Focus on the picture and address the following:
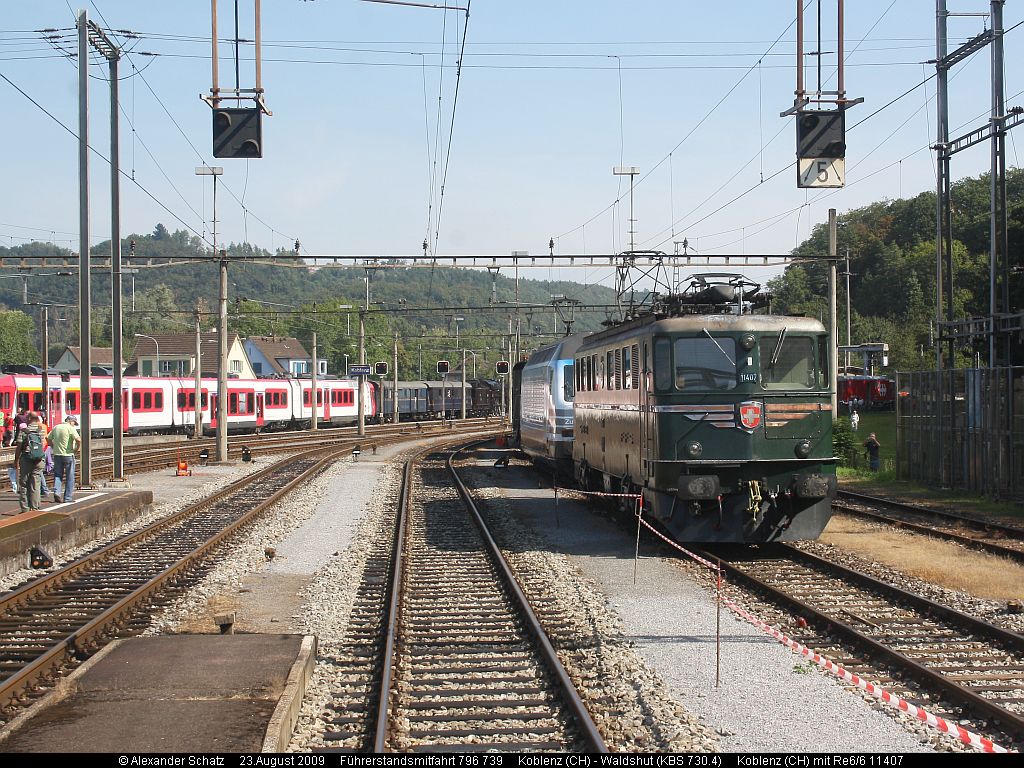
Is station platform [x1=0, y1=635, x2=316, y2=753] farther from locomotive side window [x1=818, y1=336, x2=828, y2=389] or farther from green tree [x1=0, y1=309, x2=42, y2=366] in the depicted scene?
green tree [x1=0, y1=309, x2=42, y2=366]

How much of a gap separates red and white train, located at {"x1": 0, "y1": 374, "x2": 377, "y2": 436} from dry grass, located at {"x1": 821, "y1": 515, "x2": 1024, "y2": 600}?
22552mm

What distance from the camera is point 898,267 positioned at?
94438mm

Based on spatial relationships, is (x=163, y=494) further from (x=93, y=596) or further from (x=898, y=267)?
(x=898, y=267)

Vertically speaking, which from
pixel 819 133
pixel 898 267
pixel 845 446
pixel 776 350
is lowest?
pixel 845 446

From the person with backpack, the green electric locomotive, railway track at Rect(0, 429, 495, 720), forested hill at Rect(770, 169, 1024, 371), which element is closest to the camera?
railway track at Rect(0, 429, 495, 720)

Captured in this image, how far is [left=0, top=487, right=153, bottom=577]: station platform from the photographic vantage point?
13.5 metres

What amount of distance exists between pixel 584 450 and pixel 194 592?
983 centimetres

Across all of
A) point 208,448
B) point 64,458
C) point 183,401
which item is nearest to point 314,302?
point 183,401

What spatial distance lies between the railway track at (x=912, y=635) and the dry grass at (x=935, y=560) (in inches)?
42.4

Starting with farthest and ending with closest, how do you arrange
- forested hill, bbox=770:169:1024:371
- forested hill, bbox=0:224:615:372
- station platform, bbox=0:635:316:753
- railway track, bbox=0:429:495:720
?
forested hill, bbox=0:224:615:372
forested hill, bbox=770:169:1024:371
railway track, bbox=0:429:495:720
station platform, bbox=0:635:316:753

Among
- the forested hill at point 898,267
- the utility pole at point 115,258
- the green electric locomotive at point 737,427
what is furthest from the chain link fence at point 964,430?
the forested hill at point 898,267

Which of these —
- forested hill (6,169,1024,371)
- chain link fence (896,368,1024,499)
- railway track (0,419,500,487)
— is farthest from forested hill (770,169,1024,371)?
chain link fence (896,368,1024,499)

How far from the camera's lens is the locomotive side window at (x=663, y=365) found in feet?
46.0

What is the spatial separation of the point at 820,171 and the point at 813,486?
420cm
